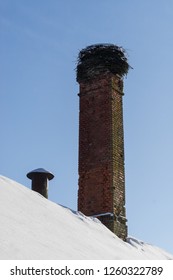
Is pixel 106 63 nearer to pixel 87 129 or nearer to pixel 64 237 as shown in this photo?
pixel 87 129

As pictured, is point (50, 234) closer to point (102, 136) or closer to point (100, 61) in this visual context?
point (102, 136)

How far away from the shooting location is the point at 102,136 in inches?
528

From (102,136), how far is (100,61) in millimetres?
2157

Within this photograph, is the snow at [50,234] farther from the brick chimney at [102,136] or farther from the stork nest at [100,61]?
the stork nest at [100,61]

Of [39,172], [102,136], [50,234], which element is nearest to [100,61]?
[102,136]

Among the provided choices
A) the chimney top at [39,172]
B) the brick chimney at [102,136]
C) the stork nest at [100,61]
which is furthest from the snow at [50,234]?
the stork nest at [100,61]

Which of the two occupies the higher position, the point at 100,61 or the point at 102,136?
the point at 100,61

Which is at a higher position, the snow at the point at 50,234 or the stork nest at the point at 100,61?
the stork nest at the point at 100,61

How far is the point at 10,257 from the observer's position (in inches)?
264

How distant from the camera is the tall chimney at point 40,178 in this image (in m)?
12.9

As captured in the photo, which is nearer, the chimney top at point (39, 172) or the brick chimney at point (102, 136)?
the brick chimney at point (102, 136)

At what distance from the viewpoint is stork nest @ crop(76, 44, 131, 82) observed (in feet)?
46.8

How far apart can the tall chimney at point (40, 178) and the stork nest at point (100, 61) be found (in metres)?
2.86

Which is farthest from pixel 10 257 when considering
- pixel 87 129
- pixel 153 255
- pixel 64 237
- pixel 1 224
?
pixel 87 129
